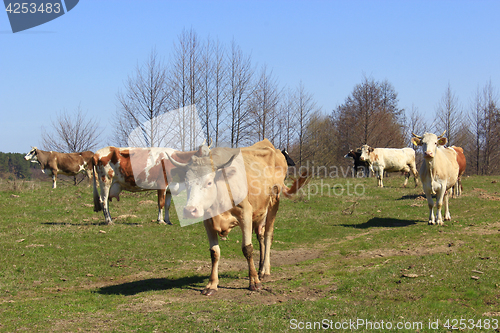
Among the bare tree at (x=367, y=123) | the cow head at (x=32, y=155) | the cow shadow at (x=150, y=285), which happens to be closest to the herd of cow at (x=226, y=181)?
the cow shadow at (x=150, y=285)

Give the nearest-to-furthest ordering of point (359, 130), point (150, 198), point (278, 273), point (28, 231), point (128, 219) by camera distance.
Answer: point (278, 273), point (28, 231), point (128, 219), point (150, 198), point (359, 130)

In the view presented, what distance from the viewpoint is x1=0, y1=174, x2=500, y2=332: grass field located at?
18.1 feet

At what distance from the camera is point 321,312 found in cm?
566

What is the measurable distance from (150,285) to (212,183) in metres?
2.84

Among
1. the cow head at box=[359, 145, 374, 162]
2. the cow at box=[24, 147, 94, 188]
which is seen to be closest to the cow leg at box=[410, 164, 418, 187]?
the cow head at box=[359, 145, 374, 162]

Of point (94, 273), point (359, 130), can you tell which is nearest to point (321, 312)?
point (94, 273)

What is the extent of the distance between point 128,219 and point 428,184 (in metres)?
10.9

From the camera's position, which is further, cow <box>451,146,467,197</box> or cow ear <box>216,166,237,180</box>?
cow <box>451,146,467,197</box>

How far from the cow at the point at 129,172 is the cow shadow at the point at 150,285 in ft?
20.0

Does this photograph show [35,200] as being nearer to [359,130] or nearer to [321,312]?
[321,312]

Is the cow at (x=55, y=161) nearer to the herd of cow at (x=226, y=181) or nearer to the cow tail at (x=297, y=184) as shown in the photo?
the herd of cow at (x=226, y=181)

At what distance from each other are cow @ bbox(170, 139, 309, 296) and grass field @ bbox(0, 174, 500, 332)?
0.69 m

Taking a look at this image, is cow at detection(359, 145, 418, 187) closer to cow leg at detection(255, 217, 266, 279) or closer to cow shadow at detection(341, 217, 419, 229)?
cow shadow at detection(341, 217, 419, 229)

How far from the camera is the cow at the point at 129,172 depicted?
14266 mm
